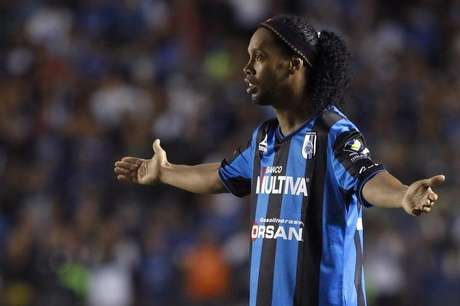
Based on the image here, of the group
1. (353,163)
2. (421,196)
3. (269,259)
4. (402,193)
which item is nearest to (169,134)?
(269,259)

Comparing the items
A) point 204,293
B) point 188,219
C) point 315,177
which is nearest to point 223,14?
point 188,219

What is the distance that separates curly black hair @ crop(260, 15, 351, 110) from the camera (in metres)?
4.08

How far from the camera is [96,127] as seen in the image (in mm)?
10383

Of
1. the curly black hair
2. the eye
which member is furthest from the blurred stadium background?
the eye

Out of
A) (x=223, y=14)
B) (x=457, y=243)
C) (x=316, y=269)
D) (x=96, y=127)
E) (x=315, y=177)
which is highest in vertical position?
(x=223, y=14)

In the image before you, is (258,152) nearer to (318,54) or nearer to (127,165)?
(318,54)

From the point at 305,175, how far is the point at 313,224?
0.20 metres

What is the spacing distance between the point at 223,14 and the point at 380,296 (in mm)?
4065

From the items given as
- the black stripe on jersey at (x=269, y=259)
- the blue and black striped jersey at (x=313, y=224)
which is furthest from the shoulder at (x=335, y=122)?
the black stripe on jersey at (x=269, y=259)

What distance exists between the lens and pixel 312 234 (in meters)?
3.94

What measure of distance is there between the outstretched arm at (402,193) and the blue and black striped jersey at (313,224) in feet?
0.56

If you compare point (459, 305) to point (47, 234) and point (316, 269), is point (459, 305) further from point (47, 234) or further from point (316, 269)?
point (316, 269)

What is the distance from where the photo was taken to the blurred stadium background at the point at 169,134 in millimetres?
9023

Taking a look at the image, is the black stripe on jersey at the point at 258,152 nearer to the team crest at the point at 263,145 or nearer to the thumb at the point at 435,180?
the team crest at the point at 263,145
